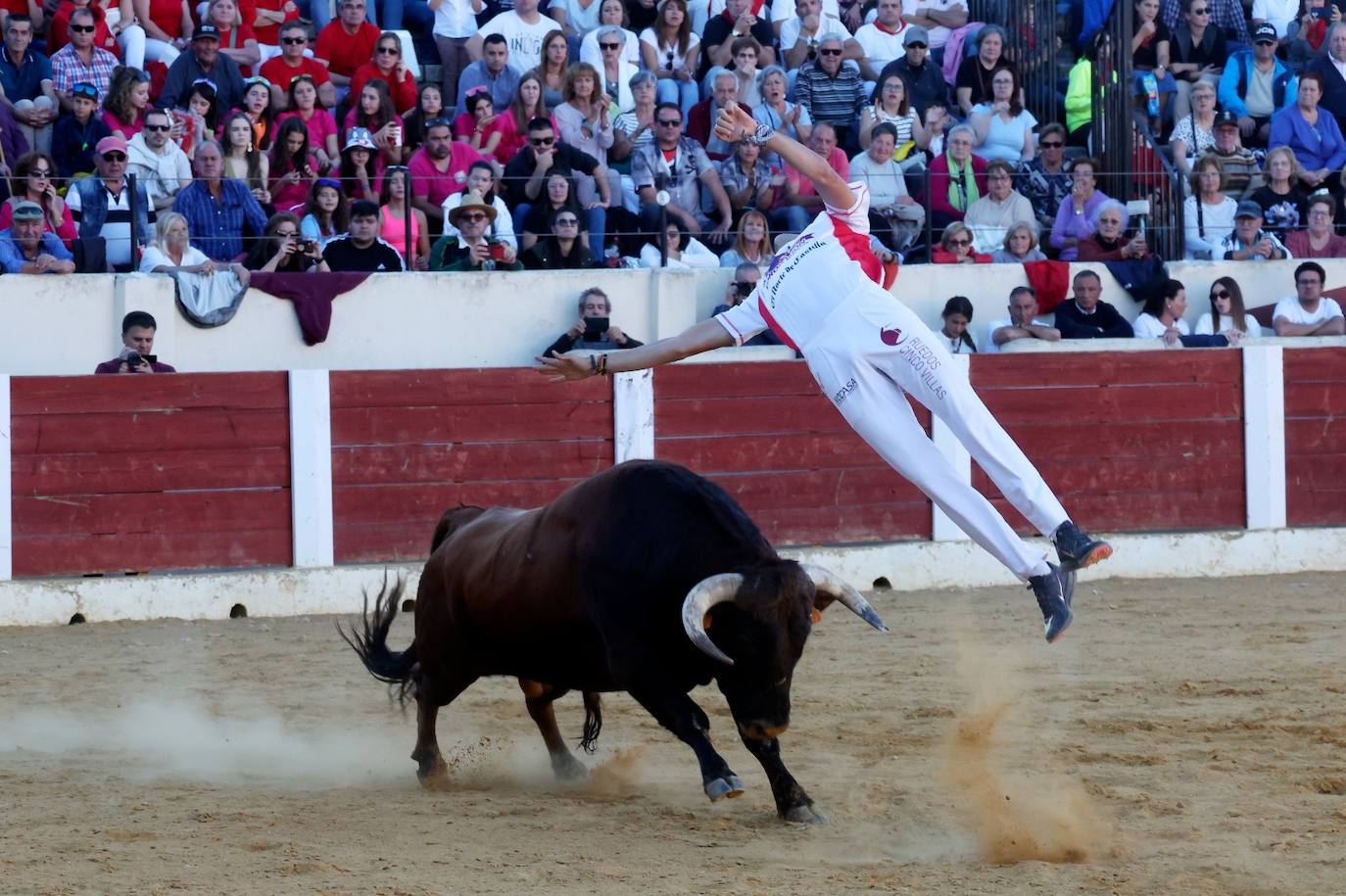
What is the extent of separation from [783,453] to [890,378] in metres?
5.09

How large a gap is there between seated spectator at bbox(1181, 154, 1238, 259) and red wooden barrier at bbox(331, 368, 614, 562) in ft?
13.4

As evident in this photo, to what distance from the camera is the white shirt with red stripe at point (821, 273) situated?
4.70 m

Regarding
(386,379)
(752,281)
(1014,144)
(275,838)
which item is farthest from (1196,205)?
(275,838)

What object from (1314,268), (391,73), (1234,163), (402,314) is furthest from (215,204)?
(1234,163)

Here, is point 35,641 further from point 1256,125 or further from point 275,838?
point 1256,125

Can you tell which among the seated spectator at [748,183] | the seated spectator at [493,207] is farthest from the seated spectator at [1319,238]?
the seated spectator at [493,207]

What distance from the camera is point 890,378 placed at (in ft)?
15.4

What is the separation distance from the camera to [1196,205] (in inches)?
448

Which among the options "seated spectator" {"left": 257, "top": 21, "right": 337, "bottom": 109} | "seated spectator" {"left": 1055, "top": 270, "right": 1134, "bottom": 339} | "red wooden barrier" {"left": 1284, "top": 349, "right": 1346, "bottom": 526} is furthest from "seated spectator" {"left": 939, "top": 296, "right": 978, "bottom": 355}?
"seated spectator" {"left": 257, "top": 21, "right": 337, "bottom": 109}

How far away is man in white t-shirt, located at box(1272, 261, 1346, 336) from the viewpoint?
35.2ft

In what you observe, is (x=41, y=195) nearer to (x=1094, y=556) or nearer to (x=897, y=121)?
(x=897, y=121)

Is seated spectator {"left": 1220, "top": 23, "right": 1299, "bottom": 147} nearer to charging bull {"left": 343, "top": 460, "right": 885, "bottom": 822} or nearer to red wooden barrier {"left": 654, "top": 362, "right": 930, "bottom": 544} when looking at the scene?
red wooden barrier {"left": 654, "top": 362, "right": 930, "bottom": 544}

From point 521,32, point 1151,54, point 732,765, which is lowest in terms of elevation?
point 732,765

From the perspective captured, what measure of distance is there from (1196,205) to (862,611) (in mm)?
7481
